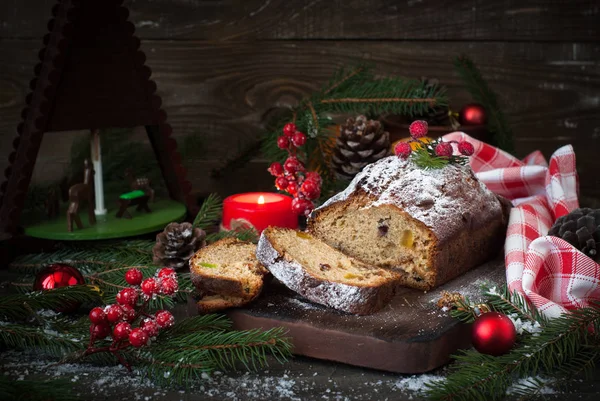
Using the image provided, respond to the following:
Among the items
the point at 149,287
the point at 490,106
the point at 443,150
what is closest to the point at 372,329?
the point at 149,287

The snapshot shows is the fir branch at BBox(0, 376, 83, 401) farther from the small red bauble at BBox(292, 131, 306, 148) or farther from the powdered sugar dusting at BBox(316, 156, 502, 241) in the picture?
the small red bauble at BBox(292, 131, 306, 148)

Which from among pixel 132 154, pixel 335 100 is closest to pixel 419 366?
pixel 335 100

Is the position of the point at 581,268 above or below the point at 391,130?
below

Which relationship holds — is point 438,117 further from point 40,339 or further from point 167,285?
point 40,339

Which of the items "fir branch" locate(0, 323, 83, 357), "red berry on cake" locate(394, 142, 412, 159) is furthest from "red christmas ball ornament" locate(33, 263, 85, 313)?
"red berry on cake" locate(394, 142, 412, 159)

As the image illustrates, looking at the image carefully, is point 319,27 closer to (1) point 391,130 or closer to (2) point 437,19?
(2) point 437,19
